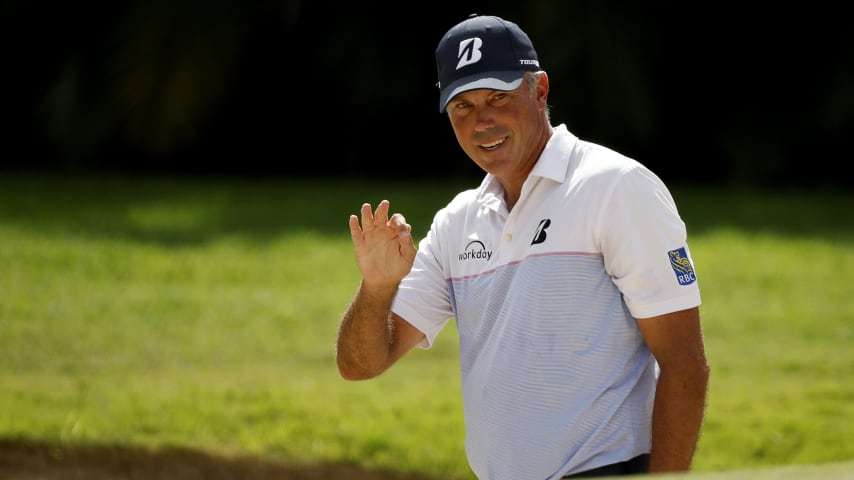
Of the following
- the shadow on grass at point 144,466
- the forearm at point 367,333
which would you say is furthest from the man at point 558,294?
the shadow on grass at point 144,466

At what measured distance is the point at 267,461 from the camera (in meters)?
5.94

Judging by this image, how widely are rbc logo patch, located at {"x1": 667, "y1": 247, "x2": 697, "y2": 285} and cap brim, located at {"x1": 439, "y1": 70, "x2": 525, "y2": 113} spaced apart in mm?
630

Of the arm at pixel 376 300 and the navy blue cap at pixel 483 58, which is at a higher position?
the navy blue cap at pixel 483 58

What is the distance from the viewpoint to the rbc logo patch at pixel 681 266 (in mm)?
2811

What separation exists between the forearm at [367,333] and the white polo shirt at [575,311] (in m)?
0.36

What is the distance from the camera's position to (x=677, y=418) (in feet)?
9.21

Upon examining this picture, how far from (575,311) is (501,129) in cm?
54

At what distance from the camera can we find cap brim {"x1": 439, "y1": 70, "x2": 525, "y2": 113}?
120 inches

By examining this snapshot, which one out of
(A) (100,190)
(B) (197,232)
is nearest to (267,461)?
(B) (197,232)

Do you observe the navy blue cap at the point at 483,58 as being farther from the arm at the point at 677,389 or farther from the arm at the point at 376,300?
the arm at the point at 677,389

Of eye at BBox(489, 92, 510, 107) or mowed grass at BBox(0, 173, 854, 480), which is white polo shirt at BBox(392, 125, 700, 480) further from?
mowed grass at BBox(0, 173, 854, 480)

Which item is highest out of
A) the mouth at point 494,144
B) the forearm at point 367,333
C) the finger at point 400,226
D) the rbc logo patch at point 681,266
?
the mouth at point 494,144

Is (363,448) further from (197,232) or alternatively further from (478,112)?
(197,232)

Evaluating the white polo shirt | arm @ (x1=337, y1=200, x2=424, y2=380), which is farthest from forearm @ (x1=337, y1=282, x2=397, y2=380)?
the white polo shirt
